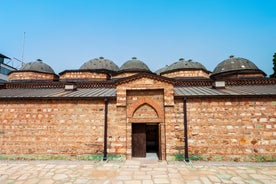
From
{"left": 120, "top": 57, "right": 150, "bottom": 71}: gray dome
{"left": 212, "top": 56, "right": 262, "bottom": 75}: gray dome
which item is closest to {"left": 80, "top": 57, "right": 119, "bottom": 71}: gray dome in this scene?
{"left": 120, "top": 57, "right": 150, "bottom": 71}: gray dome

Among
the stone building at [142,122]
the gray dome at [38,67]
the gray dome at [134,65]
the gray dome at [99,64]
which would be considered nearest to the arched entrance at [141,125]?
the stone building at [142,122]

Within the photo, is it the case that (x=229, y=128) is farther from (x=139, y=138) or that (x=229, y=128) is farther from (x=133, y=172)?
(x=133, y=172)

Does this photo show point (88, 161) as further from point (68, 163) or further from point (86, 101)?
point (86, 101)

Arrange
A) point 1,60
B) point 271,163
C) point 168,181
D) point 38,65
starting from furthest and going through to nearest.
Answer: point 1,60 < point 38,65 < point 271,163 < point 168,181

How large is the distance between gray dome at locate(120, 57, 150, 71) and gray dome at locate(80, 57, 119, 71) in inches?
91.2

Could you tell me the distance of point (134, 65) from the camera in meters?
19.1

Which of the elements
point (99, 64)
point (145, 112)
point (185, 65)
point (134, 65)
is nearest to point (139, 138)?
point (145, 112)

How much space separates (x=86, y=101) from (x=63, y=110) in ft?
4.93

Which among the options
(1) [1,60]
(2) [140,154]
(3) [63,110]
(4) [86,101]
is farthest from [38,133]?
(1) [1,60]

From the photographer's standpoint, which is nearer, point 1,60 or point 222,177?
point 222,177

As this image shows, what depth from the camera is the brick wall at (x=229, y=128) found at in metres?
8.23

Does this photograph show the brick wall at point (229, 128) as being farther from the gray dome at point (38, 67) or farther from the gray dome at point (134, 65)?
the gray dome at point (38, 67)

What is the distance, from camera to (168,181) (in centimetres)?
603

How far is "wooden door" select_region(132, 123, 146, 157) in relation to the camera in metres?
9.24
